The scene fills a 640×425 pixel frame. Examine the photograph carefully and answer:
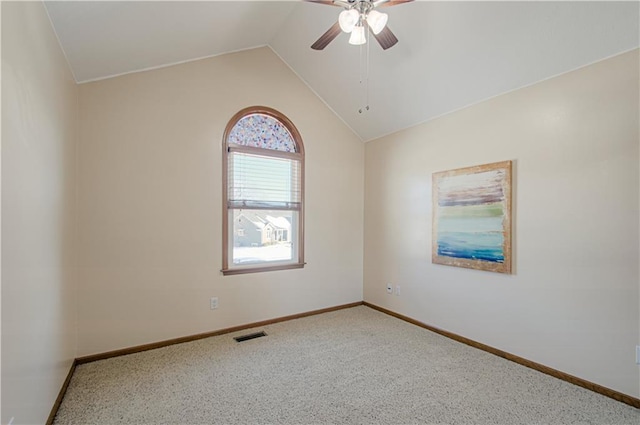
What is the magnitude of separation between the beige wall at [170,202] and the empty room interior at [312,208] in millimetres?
20

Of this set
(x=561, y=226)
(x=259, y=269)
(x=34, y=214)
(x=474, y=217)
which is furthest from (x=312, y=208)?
(x=34, y=214)

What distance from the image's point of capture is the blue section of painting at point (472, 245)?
2.82 m

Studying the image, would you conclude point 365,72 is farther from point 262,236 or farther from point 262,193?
point 262,236

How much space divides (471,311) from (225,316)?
260cm

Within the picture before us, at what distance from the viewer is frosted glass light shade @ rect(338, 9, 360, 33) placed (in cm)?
199

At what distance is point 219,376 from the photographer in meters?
2.46

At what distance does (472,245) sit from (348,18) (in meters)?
2.32

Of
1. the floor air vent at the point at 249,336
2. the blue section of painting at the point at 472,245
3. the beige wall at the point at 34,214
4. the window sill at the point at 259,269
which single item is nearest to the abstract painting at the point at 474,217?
the blue section of painting at the point at 472,245

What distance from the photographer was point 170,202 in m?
3.03

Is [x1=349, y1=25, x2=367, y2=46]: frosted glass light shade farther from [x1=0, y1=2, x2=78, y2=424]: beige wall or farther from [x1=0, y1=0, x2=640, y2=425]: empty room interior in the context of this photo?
[x1=0, y1=2, x2=78, y2=424]: beige wall

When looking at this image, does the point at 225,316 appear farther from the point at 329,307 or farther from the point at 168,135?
the point at 168,135

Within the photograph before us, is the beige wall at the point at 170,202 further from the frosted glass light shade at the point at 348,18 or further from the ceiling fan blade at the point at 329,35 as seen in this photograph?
the frosted glass light shade at the point at 348,18

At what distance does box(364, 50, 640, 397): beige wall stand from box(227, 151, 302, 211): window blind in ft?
5.40

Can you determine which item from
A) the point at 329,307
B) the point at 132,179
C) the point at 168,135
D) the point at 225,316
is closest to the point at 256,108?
the point at 168,135
